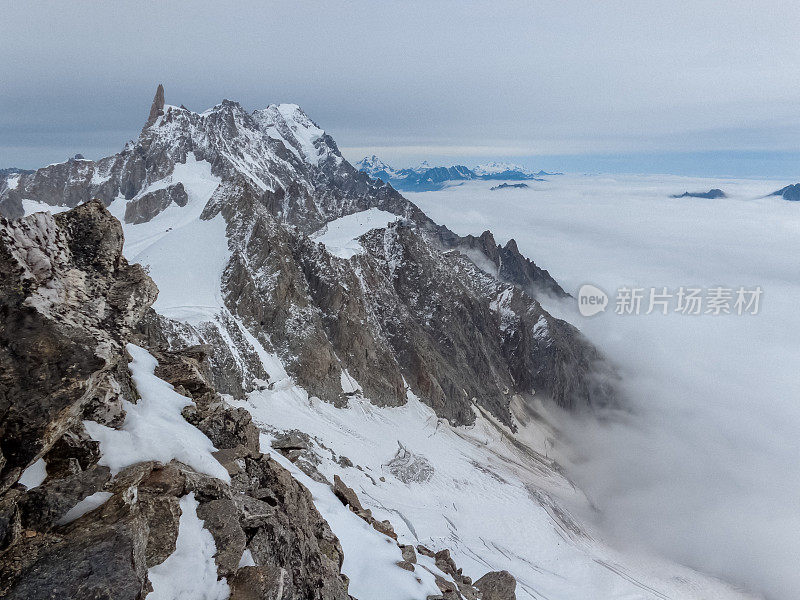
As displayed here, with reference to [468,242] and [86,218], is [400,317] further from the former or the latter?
[468,242]

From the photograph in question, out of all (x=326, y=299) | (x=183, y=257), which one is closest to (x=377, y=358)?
(x=326, y=299)

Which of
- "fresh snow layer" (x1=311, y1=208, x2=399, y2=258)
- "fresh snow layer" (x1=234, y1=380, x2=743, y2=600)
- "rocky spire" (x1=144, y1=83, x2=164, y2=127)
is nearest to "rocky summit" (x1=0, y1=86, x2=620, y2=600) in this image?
"fresh snow layer" (x1=234, y1=380, x2=743, y2=600)

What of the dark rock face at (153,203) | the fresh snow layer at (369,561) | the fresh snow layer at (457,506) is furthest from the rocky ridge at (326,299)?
the fresh snow layer at (369,561)

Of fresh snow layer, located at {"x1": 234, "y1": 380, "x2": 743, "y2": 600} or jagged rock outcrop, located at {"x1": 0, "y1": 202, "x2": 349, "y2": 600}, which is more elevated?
jagged rock outcrop, located at {"x1": 0, "y1": 202, "x2": 349, "y2": 600}

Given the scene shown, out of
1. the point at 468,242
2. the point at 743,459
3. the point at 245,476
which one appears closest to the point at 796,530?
the point at 743,459

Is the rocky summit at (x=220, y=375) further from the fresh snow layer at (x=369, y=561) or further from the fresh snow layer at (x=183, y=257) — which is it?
the fresh snow layer at (x=183, y=257)

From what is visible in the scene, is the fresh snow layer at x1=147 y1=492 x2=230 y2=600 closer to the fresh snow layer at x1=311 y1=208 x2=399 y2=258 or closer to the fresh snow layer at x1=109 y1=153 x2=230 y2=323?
the fresh snow layer at x1=109 y1=153 x2=230 y2=323

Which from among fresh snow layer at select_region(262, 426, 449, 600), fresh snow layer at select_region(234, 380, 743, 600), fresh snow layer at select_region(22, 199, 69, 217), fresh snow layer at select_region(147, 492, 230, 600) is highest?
fresh snow layer at select_region(22, 199, 69, 217)
